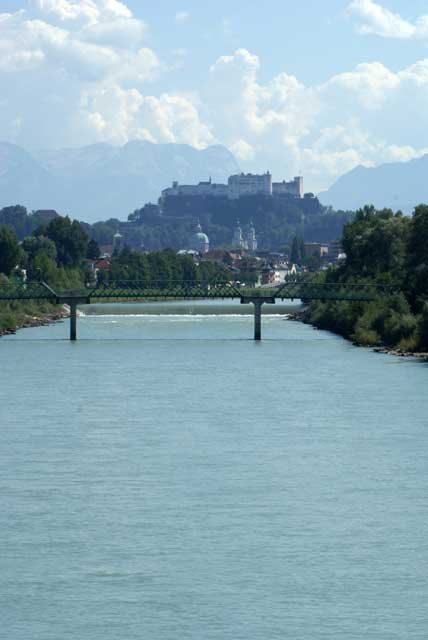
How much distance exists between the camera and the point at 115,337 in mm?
111000

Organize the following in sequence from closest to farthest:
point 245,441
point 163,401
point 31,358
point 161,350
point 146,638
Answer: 1. point 146,638
2. point 245,441
3. point 163,401
4. point 31,358
5. point 161,350

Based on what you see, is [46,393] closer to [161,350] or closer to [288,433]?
[288,433]

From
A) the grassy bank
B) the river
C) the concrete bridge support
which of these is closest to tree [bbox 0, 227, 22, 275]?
the grassy bank

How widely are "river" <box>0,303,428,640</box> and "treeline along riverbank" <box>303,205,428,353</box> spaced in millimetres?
20727

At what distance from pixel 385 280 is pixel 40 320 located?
37.6 metres

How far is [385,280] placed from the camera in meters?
116

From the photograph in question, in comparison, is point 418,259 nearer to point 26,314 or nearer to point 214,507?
point 26,314

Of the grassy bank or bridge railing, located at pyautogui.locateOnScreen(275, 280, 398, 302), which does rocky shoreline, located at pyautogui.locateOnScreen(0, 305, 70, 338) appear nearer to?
the grassy bank

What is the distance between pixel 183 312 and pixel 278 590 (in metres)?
134

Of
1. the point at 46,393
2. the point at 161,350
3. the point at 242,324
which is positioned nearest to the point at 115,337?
the point at 161,350

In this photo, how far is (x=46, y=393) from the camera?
68500 mm

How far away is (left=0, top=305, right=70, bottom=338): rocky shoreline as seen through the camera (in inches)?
4712

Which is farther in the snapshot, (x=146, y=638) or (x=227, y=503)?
(x=227, y=503)

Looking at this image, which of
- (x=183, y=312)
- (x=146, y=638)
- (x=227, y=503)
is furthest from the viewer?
(x=183, y=312)
